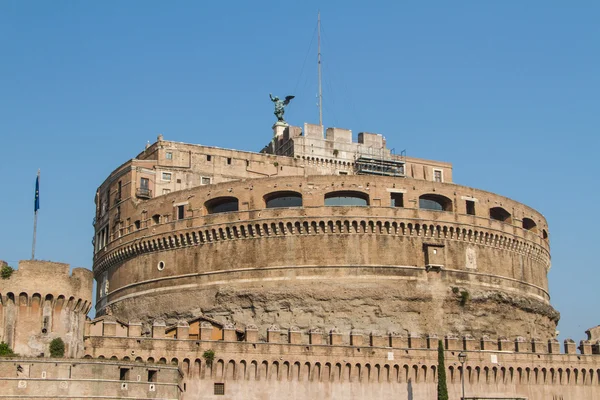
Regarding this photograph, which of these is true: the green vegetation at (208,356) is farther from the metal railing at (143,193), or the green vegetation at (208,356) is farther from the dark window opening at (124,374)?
the metal railing at (143,193)

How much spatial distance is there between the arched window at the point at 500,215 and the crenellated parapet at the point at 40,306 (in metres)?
33.7

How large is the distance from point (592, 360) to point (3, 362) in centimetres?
3560

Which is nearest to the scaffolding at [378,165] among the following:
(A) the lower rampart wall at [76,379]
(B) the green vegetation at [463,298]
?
(B) the green vegetation at [463,298]

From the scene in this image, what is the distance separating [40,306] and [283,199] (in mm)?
24057

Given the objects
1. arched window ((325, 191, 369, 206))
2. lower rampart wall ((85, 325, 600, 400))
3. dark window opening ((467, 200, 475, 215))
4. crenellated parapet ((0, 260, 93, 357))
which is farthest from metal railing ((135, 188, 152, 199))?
crenellated parapet ((0, 260, 93, 357))

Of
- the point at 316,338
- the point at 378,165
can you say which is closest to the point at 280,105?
the point at 378,165

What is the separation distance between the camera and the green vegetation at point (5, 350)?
1538 inches

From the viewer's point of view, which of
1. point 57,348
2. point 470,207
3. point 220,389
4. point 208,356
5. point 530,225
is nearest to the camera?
point 57,348

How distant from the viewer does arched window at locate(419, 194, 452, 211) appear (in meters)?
63.9

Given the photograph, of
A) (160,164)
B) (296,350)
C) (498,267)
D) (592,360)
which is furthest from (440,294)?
(160,164)

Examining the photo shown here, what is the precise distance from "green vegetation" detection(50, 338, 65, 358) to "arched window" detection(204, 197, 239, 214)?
22698mm

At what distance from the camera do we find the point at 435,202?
213 ft

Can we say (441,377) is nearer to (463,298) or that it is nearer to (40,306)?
(463,298)

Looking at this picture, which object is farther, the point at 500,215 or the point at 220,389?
the point at 500,215
